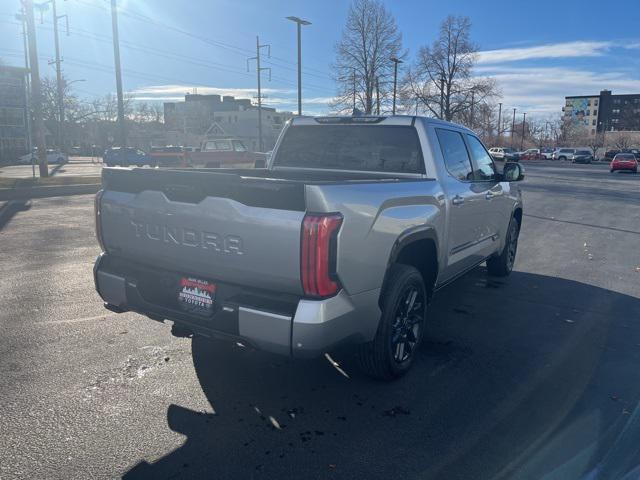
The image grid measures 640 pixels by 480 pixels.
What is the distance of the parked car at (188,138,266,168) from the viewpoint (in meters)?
24.6

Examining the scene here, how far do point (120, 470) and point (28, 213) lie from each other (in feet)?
35.4

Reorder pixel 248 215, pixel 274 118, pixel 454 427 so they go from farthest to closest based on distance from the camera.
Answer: pixel 274 118 → pixel 454 427 → pixel 248 215

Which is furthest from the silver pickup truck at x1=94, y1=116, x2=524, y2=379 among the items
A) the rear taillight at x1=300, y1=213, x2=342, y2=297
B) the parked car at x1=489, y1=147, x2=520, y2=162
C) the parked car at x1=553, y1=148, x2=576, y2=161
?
the parked car at x1=553, y1=148, x2=576, y2=161

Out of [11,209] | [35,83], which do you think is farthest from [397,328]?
[35,83]

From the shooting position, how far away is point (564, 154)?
66.6m

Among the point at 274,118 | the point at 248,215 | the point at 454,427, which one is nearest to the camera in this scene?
the point at 248,215

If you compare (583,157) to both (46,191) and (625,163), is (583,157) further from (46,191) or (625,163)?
(46,191)

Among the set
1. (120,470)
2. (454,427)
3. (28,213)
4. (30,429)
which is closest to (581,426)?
(454,427)

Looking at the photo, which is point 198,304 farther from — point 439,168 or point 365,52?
point 365,52

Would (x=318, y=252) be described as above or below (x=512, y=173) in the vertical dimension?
below

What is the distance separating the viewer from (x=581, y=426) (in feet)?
10.8

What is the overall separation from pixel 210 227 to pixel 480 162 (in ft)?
12.2

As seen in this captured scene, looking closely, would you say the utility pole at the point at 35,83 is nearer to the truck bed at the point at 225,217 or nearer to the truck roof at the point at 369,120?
the truck roof at the point at 369,120

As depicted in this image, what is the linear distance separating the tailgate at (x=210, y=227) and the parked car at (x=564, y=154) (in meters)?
70.9
